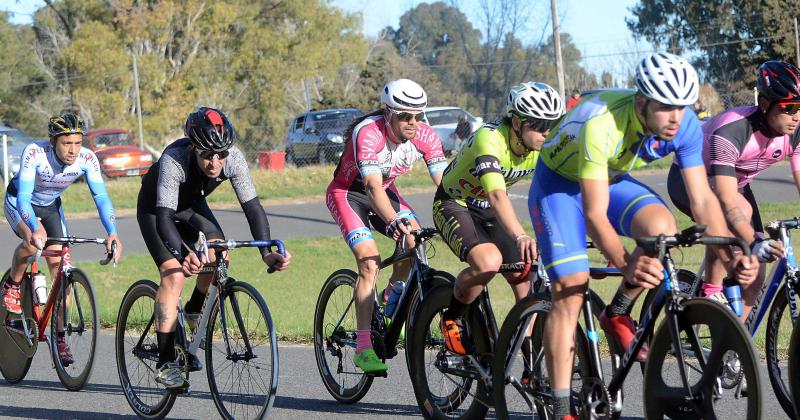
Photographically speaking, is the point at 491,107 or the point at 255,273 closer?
the point at 255,273

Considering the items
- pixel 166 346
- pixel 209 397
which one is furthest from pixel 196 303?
pixel 209 397

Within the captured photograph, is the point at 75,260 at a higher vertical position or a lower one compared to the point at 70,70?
lower

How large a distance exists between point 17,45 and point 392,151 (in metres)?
55.2

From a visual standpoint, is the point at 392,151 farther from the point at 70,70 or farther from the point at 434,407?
the point at 70,70

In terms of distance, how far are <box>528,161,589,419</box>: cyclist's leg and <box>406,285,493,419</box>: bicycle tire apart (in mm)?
1112

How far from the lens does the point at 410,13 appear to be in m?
120

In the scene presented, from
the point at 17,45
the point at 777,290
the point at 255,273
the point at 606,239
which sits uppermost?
the point at 17,45

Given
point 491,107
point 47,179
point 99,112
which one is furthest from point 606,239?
point 491,107

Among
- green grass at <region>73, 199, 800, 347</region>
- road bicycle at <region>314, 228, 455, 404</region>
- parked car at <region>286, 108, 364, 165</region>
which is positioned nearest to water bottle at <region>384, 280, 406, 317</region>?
road bicycle at <region>314, 228, 455, 404</region>

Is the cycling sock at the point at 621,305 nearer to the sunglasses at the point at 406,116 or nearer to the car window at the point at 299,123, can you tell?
the sunglasses at the point at 406,116

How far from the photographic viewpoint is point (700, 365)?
15.9ft

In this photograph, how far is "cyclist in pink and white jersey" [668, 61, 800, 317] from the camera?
6344mm

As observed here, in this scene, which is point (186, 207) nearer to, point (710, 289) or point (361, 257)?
point (361, 257)

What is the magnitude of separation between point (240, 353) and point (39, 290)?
→ 113 inches
